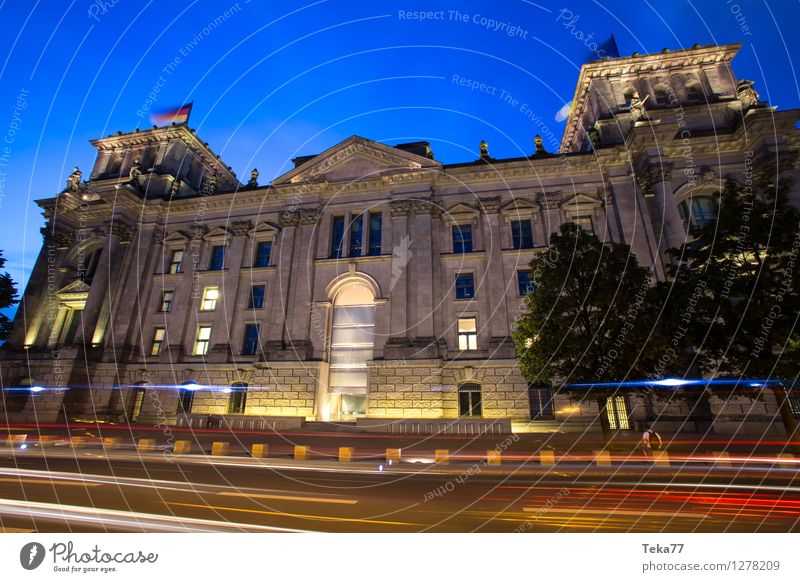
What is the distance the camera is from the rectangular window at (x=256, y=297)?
32531mm

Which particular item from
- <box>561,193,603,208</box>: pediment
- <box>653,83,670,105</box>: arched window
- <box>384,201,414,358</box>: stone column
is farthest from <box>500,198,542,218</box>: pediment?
<box>653,83,670,105</box>: arched window

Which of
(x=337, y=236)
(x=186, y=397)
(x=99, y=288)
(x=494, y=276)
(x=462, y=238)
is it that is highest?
(x=337, y=236)

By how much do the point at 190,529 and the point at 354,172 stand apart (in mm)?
31566

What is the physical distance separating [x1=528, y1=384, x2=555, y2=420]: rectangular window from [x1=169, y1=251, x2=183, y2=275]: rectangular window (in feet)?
112

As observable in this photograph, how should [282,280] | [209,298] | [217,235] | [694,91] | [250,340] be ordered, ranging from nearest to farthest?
1. [250,340]
2. [282,280]
3. [694,91]
4. [209,298]
5. [217,235]

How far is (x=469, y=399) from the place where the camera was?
85.1 feet

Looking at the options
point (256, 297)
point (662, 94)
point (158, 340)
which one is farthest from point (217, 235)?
point (662, 94)

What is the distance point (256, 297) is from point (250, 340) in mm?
3962

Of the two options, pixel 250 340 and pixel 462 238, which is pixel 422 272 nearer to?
pixel 462 238

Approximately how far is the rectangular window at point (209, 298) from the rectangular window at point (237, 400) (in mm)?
8502

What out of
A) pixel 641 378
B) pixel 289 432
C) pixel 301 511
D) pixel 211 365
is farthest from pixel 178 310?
pixel 641 378

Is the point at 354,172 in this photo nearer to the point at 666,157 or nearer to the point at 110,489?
the point at 666,157

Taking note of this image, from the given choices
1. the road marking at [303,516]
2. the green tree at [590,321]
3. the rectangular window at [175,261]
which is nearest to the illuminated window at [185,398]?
the rectangular window at [175,261]

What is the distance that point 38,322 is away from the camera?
3644 cm
